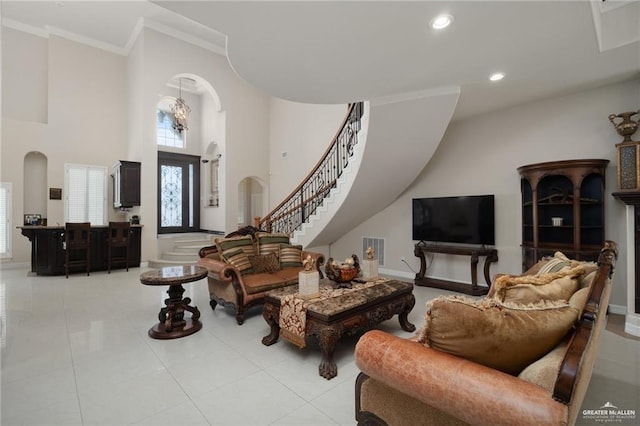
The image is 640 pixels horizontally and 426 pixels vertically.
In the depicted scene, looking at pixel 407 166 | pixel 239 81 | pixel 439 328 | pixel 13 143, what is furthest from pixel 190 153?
pixel 439 328

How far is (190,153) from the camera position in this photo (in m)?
9.86

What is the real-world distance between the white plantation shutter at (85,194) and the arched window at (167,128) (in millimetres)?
2311

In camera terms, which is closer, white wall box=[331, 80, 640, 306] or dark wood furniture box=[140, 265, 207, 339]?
dark wood furniture box=[140, 265, 207, 339]

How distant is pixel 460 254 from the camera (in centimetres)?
469

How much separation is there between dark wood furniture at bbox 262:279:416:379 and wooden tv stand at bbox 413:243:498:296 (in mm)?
1888

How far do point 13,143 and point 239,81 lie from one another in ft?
18.4

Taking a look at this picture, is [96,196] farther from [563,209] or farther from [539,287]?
[563,209]

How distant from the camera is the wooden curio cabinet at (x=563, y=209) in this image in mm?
3680

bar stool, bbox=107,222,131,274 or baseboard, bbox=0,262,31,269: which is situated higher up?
bar stool, bbox=107,222,131,274

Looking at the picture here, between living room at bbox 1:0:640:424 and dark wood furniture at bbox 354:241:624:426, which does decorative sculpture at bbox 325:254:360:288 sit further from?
dark wood furniture at bbox 354:241:624:426

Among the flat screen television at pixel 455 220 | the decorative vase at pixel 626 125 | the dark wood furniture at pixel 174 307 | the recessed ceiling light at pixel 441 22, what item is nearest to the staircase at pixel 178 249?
the dark wood furniture at pixel 174 307

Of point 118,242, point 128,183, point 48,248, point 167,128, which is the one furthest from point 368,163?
point 167,128

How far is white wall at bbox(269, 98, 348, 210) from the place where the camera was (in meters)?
7.26

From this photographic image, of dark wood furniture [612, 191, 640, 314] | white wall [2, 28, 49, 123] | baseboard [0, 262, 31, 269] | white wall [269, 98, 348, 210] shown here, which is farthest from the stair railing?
white wall [2, 28, 49, 123]
